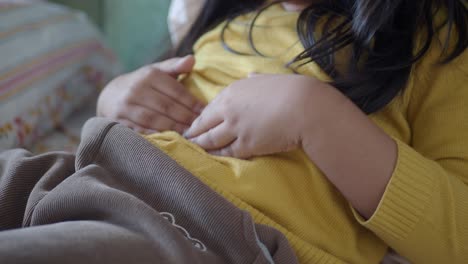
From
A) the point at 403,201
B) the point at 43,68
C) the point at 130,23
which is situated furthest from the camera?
the point at 130,23

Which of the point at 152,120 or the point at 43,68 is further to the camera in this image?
the point at 43,68

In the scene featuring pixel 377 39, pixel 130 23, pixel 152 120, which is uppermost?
pixel 377 39

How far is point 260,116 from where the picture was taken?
0.57 metres

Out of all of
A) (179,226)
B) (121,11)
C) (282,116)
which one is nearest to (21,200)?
(179,226)

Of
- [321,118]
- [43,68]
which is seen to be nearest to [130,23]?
[43,68]

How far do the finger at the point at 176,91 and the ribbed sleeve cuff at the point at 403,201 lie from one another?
271mm

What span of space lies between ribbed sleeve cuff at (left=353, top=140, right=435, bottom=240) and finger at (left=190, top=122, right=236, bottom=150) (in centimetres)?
17

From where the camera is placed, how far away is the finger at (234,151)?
0.57 meters

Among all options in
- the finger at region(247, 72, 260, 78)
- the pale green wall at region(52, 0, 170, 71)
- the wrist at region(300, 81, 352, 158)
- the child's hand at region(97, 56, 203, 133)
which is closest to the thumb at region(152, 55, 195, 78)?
the child's hand at region(97, 56, 203, 133)

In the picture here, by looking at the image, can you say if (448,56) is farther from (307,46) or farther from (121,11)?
(121,11)

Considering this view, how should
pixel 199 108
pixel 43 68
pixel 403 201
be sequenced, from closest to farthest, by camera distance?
1. pixel 403 201
2. pixel 199 108
3. pixel 43 68

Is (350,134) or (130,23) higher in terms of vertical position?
(350,134)

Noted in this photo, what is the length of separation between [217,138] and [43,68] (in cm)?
47

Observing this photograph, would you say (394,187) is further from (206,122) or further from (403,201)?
(206,122)
